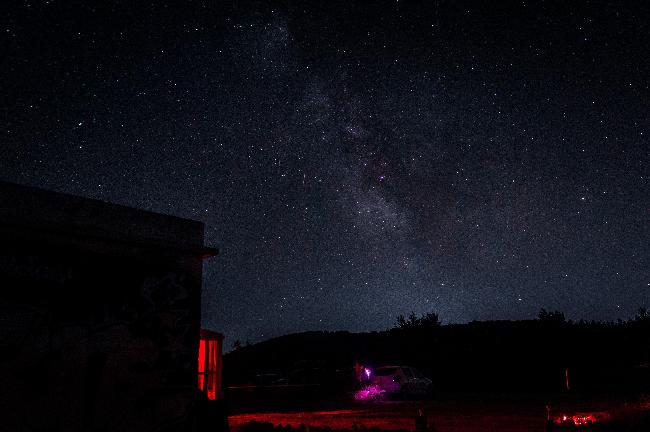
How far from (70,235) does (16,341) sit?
5.63ft

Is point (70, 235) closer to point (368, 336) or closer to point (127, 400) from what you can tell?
point (127, 400)

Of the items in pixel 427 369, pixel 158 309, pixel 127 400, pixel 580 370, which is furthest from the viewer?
pixel 427 369

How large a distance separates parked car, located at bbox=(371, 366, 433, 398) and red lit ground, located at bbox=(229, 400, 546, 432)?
4.73 metres

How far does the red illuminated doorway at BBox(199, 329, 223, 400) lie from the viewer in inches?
610

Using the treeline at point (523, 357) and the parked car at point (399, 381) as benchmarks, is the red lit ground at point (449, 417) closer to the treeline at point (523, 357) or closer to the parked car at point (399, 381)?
Result: the parked car at point (399, 381)

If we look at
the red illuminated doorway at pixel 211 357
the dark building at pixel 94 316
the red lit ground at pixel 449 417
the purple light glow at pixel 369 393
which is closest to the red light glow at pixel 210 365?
the red illuminated doorway at pixel 211 357

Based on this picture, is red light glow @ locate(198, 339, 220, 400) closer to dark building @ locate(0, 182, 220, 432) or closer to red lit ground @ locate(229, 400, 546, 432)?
red lit ground @ locate(229, 400, 546, 432)

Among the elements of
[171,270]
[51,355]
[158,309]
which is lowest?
[51,355]

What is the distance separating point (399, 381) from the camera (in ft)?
76.9

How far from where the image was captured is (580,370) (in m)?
30.8

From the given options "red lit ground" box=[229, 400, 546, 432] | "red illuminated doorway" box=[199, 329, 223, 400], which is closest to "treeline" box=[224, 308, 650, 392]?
"red lit ground" box=[229, 400, 546, 432]

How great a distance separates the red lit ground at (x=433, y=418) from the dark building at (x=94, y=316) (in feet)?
18.1

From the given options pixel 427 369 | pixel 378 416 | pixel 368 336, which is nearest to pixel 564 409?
pixel 378 416

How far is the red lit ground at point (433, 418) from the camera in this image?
13.9 metres
